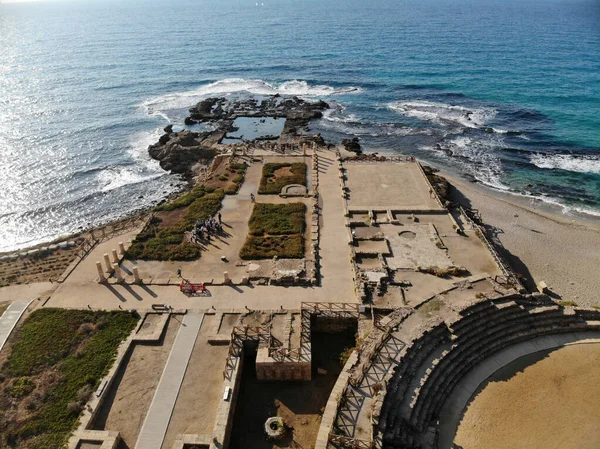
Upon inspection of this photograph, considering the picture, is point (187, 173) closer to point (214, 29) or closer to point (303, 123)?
point (303, 123)

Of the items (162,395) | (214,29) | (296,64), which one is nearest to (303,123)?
(296,64)

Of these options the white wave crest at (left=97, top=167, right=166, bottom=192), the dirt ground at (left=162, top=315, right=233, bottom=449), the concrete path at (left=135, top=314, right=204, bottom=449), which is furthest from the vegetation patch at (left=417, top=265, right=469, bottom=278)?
the white wave crest at (left=97, top=167, right=166, bottom=192)

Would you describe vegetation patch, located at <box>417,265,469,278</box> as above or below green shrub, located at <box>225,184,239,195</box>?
below

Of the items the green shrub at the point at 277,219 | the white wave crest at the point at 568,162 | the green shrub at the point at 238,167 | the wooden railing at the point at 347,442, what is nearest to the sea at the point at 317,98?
the white wave crest at the point at 568,162

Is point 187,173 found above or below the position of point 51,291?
above

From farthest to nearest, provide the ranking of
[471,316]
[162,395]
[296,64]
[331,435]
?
[296,64] → [471,316] → [162,395] → [331,435]

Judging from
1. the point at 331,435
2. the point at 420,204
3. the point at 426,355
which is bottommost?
the point at 331,435

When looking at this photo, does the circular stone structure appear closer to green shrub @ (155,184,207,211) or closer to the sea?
green shrub @ (155,184,207,211)

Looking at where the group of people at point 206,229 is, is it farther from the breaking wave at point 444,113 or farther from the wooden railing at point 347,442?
the breaking wave at point 444,113
